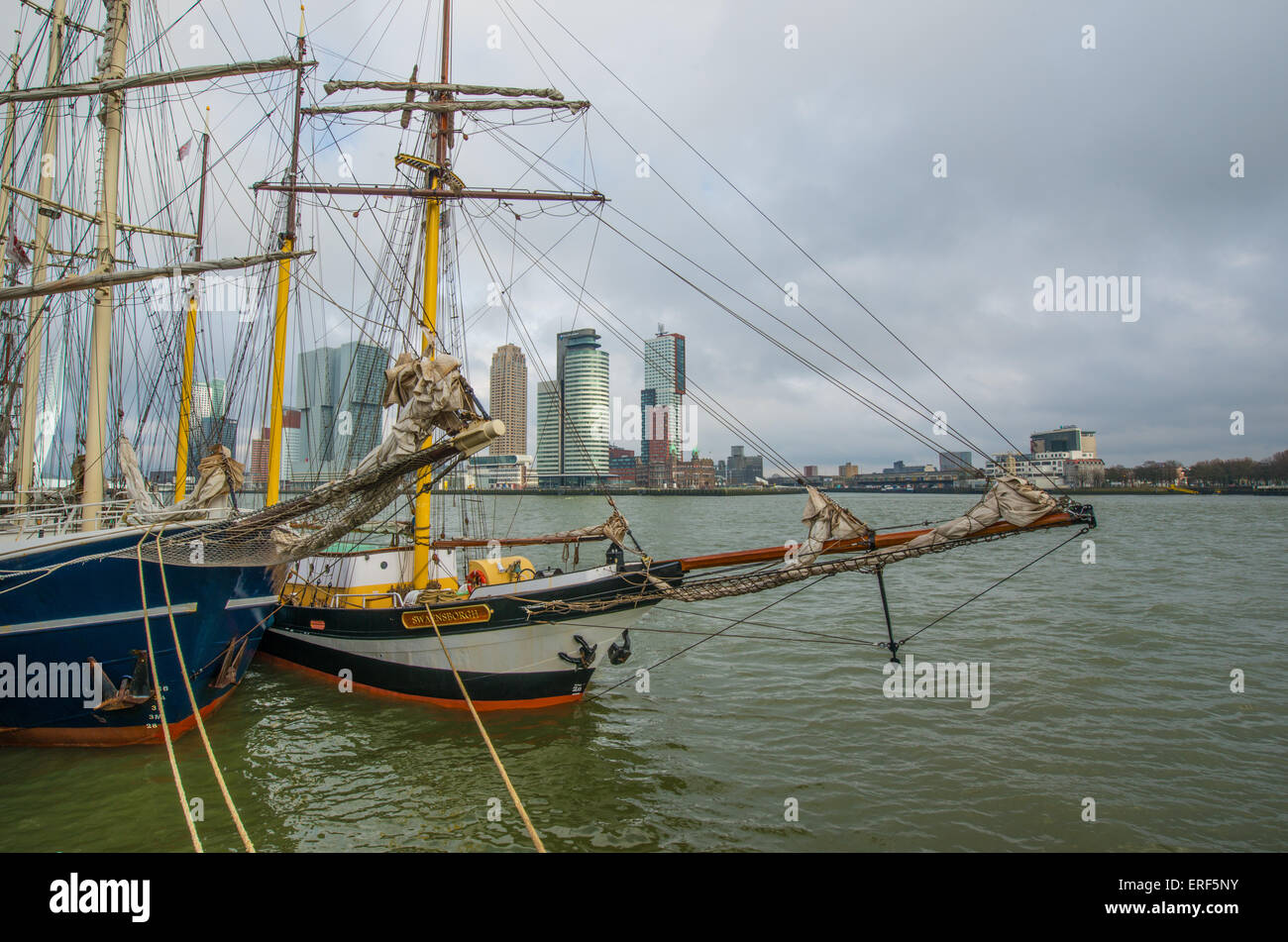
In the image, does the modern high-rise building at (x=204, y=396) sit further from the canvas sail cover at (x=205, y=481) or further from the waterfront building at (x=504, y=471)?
the waterfront building at (x=504, y=471)

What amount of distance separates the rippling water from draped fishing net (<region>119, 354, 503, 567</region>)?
11.8 feet

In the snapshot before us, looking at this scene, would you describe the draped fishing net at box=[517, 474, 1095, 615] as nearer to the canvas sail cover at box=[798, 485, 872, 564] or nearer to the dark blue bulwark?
the canvas sail cover at box=[798, 485, 872, 564]

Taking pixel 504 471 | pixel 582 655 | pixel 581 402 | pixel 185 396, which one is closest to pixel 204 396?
pixel 185 396

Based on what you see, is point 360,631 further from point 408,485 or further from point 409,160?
point 409,160

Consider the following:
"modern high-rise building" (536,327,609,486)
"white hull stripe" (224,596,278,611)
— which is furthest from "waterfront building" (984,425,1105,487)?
"white hull stripe" (224,596,278,611)

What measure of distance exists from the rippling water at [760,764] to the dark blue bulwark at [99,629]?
529 mm

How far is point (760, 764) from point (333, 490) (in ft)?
27.1

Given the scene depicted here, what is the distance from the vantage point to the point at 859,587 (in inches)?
1170

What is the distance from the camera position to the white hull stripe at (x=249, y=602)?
1185 centimetres
